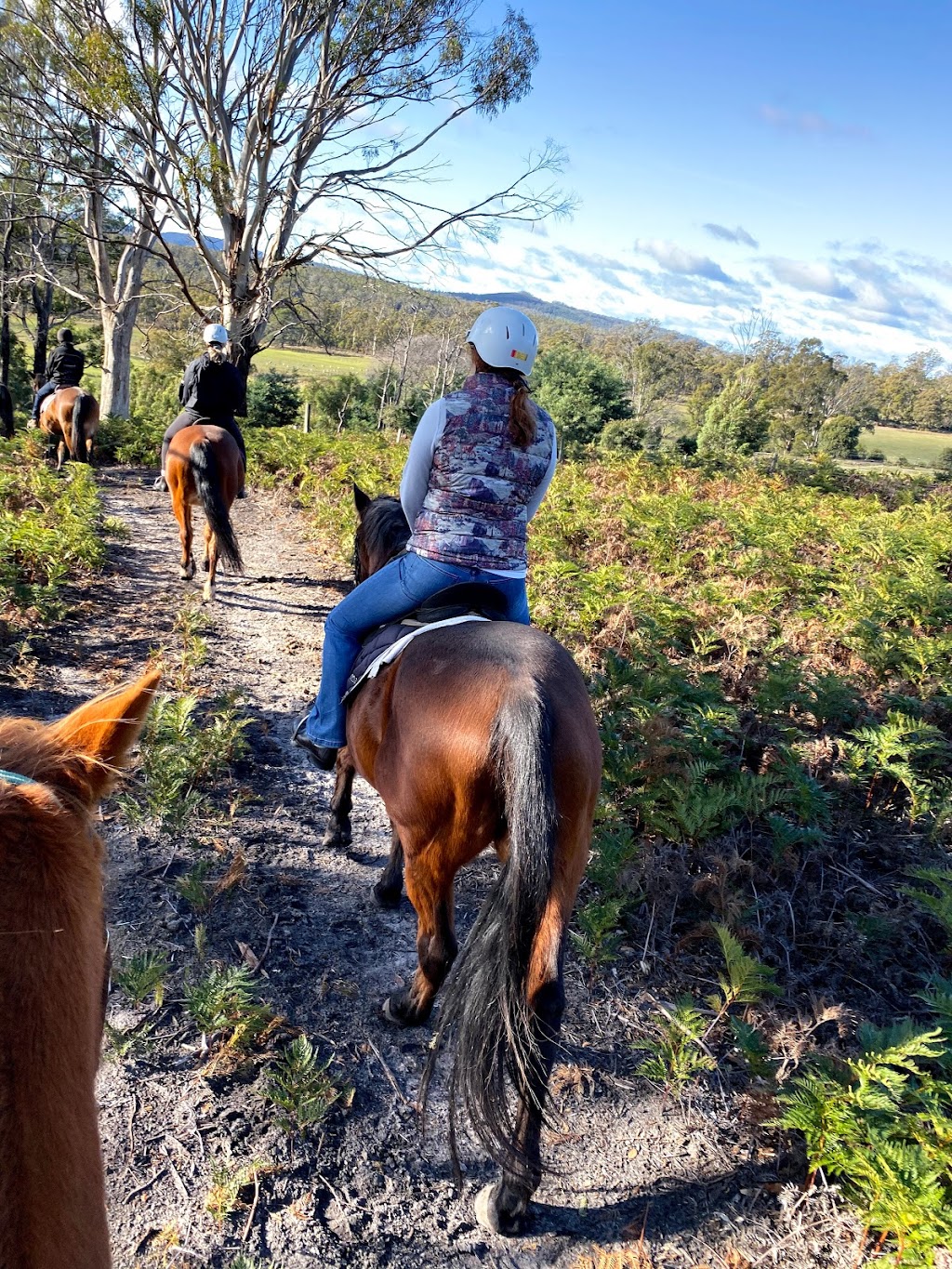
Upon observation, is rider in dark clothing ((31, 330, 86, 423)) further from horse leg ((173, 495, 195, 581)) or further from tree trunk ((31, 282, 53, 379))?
tree trunk ((31, 282, 53, 379))

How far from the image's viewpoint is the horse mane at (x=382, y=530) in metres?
4.00

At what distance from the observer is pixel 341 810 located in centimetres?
422

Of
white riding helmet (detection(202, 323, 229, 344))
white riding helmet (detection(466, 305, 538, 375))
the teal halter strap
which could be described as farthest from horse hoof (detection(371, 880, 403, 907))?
white riding helmet (detection(202, 323, 229, 344))

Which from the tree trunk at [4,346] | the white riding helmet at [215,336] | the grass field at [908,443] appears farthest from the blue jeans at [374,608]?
the grass field at [908,443]

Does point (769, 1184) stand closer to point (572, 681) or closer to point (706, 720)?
point (572, 681)

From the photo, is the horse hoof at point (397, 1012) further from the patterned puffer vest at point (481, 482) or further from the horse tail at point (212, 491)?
the horse tail at point (212, 491)

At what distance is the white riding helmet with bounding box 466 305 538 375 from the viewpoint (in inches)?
113

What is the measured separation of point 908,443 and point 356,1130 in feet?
210

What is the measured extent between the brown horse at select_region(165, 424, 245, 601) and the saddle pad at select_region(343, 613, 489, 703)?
5.01m

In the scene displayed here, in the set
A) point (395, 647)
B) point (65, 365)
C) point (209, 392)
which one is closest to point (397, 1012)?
point (395, 647)

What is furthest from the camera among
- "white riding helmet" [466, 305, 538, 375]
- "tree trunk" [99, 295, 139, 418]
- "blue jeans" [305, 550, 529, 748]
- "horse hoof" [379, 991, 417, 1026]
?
"tree trunk" [99, 295, 139, 418]

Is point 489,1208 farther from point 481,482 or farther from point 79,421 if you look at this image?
point 79,421

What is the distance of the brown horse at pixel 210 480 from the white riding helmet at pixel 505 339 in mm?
5365

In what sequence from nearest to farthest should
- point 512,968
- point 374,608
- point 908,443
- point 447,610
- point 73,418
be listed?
1. point 512,968
2. point 447,610
3. point 374,608
4. point 73,418
5. point 908,443
